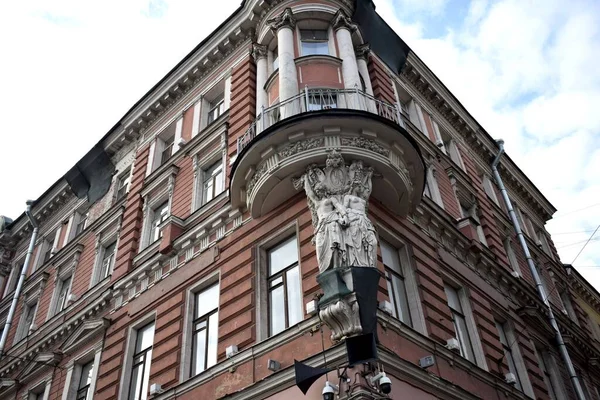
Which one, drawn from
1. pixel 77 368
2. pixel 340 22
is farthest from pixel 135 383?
pixel 340 22

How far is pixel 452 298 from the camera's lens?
17.4m

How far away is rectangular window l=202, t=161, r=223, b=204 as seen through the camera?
19297mm

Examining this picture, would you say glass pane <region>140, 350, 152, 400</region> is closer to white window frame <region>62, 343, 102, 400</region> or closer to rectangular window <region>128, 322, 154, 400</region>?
rectangular window <region>128, 322, 154, 400</region>

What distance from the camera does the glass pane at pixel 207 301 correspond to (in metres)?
16.0

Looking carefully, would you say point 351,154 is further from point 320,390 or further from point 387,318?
point 320,390

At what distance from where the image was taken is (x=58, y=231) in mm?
29359

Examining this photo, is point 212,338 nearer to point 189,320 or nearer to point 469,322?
point 189,320

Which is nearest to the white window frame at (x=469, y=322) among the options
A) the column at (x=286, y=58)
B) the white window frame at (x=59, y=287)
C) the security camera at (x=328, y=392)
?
the security camera at (x=328, y=392)

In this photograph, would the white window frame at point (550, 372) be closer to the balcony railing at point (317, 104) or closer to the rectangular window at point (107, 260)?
the balcony railing at point (317, 104)

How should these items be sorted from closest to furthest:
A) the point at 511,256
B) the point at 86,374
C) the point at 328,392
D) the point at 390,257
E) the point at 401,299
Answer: the point at 328,392 → the point at 401,299 → the point at 390,257 → the point at 86,374 → the point at 511,256

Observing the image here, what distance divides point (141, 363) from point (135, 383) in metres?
0.59

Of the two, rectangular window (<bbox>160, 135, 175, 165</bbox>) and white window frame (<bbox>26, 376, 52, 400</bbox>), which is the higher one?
rectangular window (<bbox>160, 135, 175, 165</bbox>)

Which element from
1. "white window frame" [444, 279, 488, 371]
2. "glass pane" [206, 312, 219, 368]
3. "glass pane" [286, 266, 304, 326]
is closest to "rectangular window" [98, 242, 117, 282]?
"glass pane" [206, 312, 219, 368]

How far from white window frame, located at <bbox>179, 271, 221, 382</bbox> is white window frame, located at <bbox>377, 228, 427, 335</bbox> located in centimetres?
484
